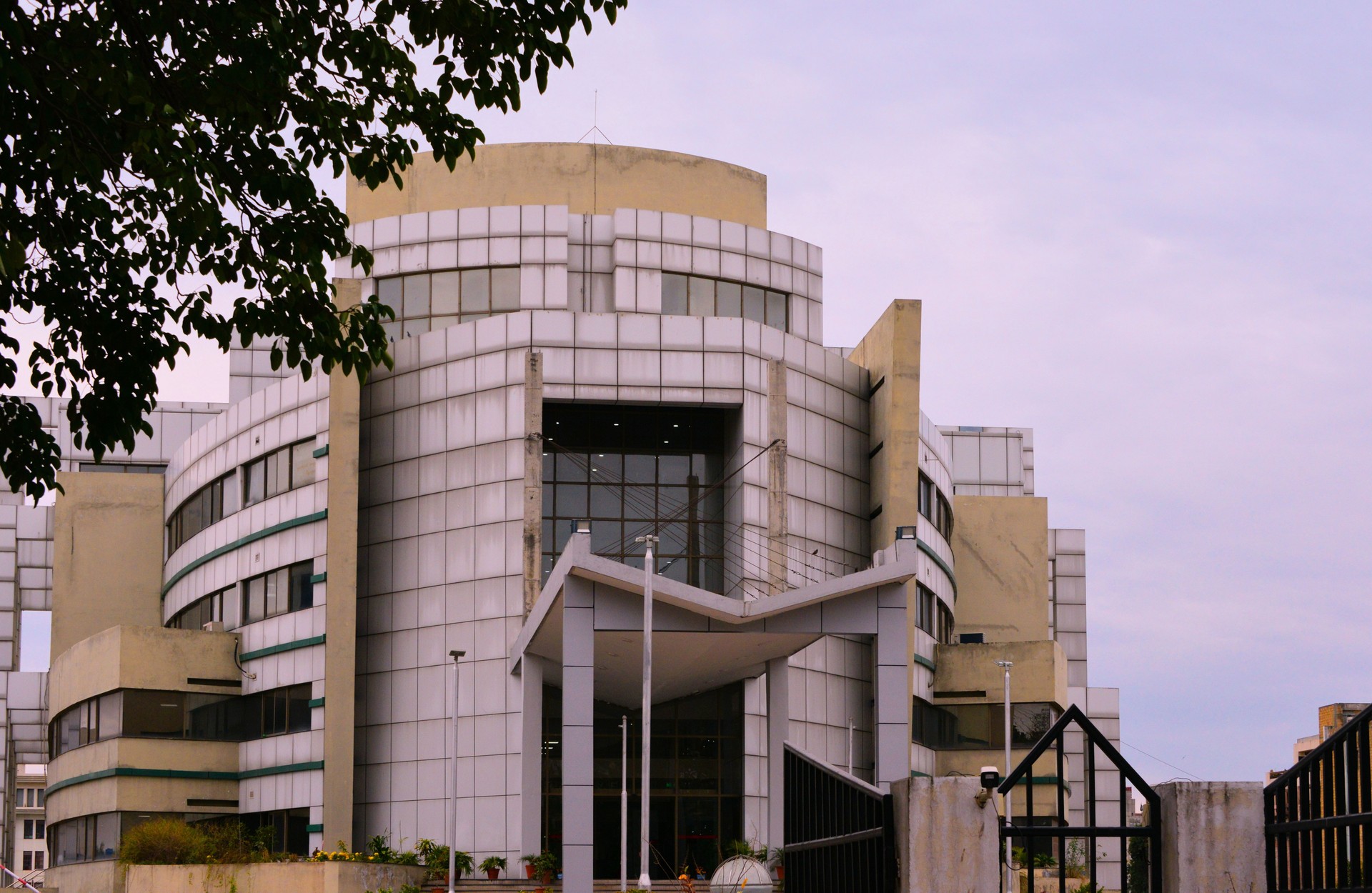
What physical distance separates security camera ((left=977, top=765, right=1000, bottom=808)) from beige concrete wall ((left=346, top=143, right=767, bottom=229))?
2234 inches

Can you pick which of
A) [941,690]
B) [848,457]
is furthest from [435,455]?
[941,690]

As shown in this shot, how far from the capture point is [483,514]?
57812 mm

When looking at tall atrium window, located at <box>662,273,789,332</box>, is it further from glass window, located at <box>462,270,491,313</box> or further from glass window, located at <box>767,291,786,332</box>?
glass window, located at <box>462,270,491,313</box>

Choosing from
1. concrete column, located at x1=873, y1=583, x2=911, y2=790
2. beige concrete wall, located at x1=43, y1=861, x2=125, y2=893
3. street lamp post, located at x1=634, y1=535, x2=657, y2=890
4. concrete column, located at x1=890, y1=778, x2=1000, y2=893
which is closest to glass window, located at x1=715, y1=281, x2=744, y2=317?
street lamp post, located at x1=634, y1=535, x2=657, y2=890

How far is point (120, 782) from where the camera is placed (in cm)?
6078

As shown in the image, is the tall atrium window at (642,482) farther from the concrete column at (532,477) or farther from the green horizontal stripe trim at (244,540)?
the green horizontal stripe trim at (244,540)

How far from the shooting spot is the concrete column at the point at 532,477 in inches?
2226

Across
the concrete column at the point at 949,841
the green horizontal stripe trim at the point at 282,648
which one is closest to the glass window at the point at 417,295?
the green horizontal stripe trim at the point at 282,648

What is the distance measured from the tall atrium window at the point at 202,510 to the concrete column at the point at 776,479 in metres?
20.7

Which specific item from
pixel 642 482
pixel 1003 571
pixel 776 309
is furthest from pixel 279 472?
pixel 1003 571

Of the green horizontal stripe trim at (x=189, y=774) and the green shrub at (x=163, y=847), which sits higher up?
the green horizontal stripe trim at (x=189, y=774)

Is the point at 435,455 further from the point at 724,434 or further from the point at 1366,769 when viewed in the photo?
the point at 1366,769

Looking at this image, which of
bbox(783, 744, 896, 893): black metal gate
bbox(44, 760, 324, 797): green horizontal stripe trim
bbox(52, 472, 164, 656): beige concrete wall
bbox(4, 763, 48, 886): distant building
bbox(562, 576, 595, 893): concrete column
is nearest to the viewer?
bbox(783, 744, 896, 893): black metal gate

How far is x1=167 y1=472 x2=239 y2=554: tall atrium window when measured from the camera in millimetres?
65938
